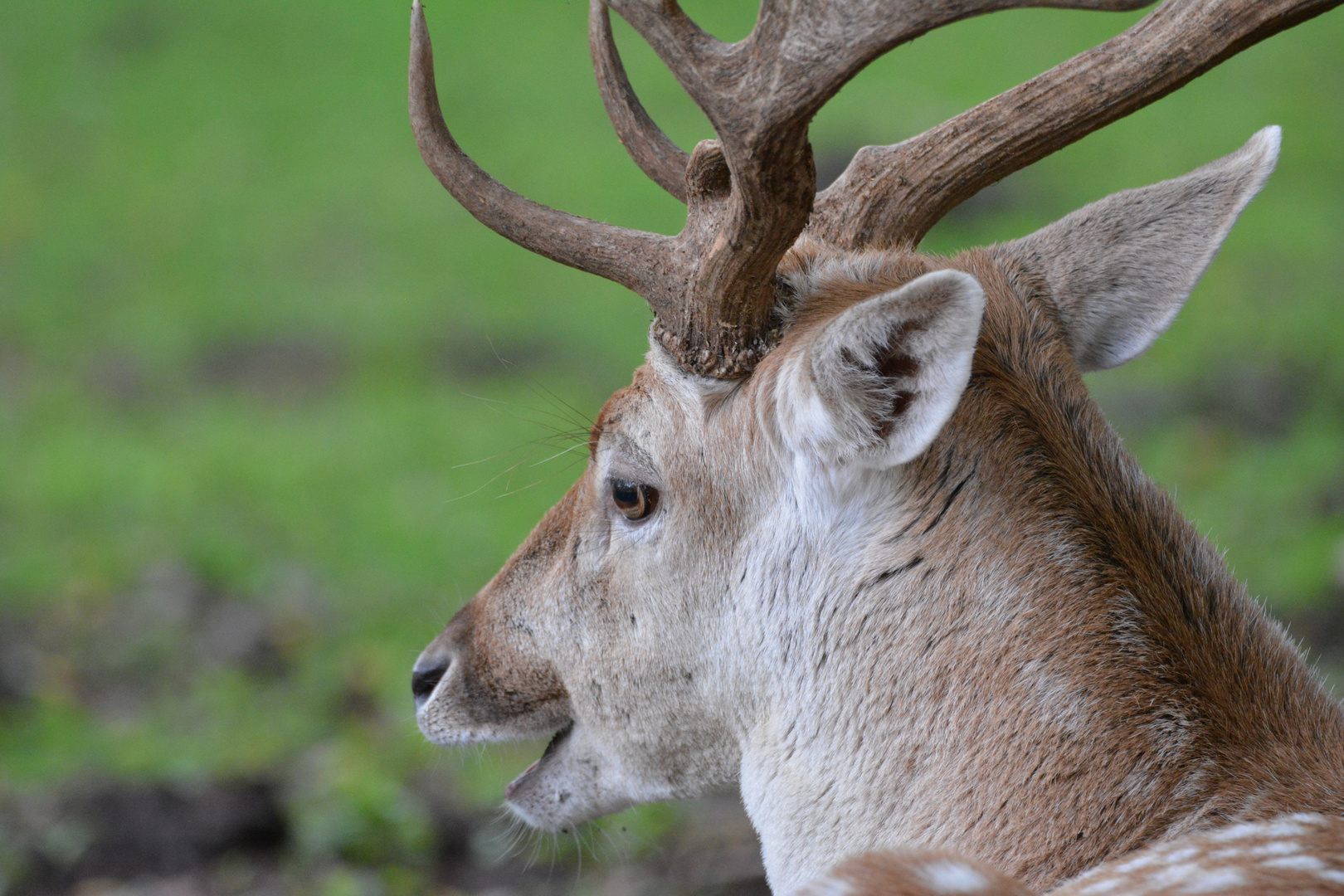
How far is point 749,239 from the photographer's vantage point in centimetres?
259

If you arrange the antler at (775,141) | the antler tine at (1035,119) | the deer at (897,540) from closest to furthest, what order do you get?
the deer at (897,540) → the antler at (775,141) → the antler tine at (1035,119)

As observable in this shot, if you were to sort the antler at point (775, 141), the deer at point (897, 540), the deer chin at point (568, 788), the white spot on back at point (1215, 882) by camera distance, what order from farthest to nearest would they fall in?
1. the deer chin at point (568, 788)
2. the antler at point (775, 141)
3. the deer at point (897, 540)
4. the white spot on back at point (1215, 882)

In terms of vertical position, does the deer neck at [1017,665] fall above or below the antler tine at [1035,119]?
below

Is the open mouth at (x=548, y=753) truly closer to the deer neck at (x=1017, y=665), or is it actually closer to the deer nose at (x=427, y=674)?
the deer nose at (x=427, y=674)

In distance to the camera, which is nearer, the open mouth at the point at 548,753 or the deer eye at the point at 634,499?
the deer eye at the point at 634,499

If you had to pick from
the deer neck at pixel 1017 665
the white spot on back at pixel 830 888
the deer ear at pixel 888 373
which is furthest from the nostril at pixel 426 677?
the white spot on back at pixel 830 888

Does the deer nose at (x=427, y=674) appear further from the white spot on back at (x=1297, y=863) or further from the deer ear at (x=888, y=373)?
the white spot on back at (x=1297, y=863)

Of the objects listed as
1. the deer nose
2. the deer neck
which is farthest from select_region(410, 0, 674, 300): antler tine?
the deer nose

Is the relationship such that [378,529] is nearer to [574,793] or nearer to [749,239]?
[574,793]

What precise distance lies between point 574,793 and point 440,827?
6.73ft

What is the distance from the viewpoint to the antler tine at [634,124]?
3168 mm

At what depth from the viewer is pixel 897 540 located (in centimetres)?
253

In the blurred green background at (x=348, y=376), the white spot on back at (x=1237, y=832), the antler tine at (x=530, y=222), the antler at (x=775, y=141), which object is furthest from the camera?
the blurred green background at (x=348, y=376)

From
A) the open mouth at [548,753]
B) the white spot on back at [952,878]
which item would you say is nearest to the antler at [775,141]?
the open mouth at [548,753]
